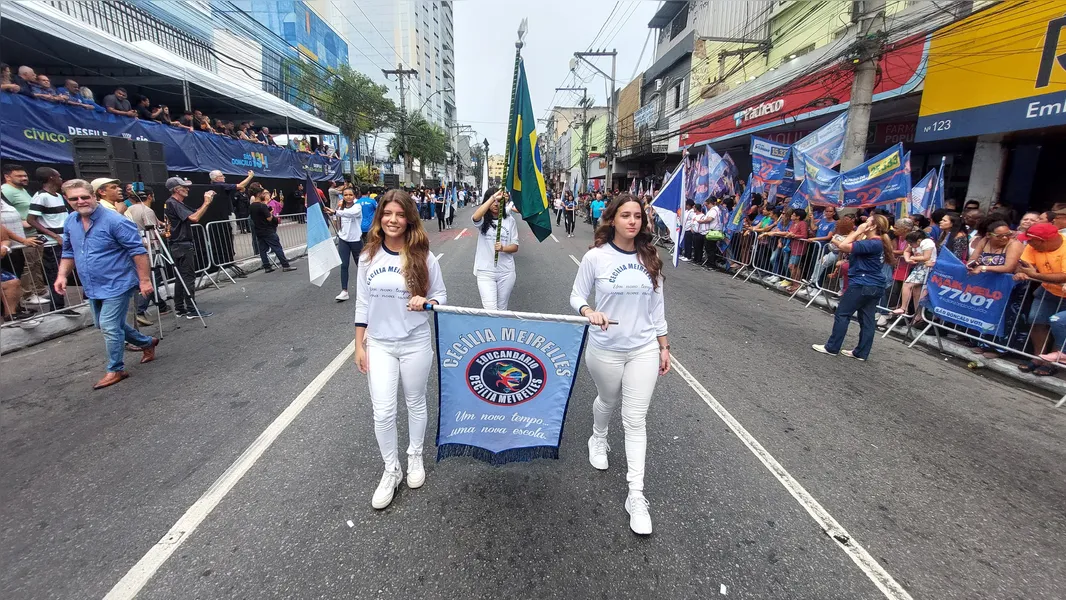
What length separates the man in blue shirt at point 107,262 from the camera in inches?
177

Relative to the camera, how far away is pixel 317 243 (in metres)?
6.48

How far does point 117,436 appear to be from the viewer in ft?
12.3

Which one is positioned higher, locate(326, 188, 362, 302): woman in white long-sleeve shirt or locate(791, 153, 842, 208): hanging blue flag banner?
locate(791, 153, 842, 208): hanging blue flag banner

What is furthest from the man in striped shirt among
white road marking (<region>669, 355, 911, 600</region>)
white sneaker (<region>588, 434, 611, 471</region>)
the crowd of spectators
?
white road marking (<region>669, 355, 911, 600</region>)

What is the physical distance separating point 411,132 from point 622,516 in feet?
146

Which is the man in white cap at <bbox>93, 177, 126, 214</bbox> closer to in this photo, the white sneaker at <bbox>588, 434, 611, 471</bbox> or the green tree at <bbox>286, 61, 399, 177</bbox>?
the white sneaker at <bbox>588, 434, 611, 471</bbox>

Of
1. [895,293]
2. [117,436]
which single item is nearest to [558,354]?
[117,436]

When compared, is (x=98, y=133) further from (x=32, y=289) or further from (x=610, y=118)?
(x=610, y=118)

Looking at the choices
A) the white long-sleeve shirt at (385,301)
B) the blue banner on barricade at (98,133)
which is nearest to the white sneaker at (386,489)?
the white long-sleeve shirt at (385,301)

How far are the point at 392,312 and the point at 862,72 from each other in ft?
33.9

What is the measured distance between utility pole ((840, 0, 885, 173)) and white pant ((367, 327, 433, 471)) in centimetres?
998

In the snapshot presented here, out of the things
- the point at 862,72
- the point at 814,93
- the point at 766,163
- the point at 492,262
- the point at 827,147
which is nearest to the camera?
the point at 492,262

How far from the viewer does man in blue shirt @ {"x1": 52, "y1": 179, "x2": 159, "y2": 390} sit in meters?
4.50

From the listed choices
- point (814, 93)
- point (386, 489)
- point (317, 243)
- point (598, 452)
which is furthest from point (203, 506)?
point (814, 93)
